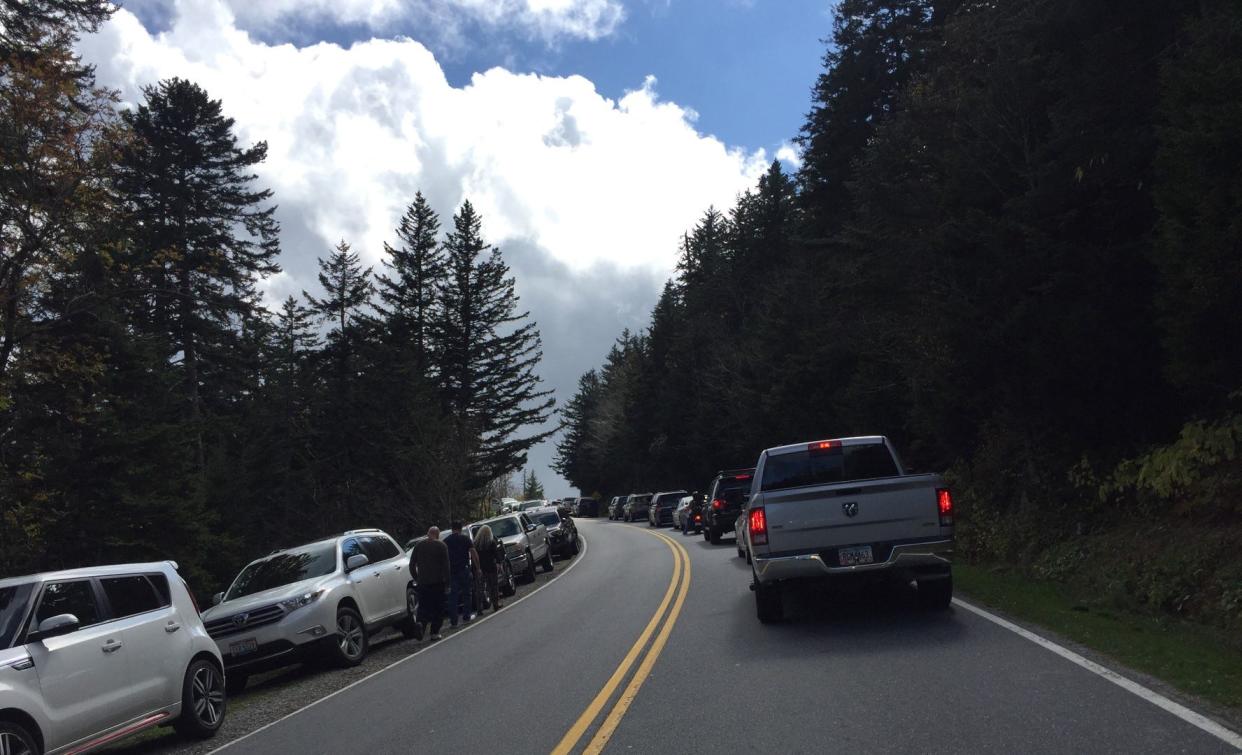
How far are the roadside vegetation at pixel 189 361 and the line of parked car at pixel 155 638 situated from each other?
26.7 feet

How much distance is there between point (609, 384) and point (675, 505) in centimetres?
6500

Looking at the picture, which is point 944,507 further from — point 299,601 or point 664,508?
point 664,508

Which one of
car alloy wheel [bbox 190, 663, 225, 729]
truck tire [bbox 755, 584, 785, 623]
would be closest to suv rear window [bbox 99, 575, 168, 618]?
car alloy wheel [bbox 190, 663, 225, 729]

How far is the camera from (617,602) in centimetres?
1659

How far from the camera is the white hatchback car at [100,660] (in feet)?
23.7

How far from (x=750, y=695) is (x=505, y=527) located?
17.6 m

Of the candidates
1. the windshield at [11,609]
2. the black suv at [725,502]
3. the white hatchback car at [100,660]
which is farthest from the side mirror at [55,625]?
the black suv at [725,502]

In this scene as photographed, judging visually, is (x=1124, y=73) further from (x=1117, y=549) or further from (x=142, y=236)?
(x=142, y=236)

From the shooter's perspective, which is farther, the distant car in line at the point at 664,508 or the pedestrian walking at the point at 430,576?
the distant car in line at the point at 664,508

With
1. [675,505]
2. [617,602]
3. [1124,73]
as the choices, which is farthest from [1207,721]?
[675,505]

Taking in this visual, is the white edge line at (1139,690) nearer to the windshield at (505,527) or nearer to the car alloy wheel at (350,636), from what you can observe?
the car alloy wheel at (350,636)

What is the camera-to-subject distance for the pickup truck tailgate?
1059 cm

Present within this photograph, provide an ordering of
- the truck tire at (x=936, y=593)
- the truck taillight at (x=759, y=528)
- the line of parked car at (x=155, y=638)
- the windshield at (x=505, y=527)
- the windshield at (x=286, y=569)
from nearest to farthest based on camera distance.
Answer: the line of parked car at (x=155, y=638)
the truck taillight at (x=759, y=528)
the truck tire at (x=936, y=593)
the windshield at (x=286, y=569)
the windshield at (x=505, y=527)

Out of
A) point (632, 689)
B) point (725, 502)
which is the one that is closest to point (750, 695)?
point (632, 689)
